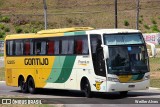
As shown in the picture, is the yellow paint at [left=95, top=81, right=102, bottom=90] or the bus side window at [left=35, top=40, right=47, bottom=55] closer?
the yellow paint at [left=95, top=81, right=102, bottom=90]

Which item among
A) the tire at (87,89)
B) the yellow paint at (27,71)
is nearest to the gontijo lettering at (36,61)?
the yellow paint at (27,71)

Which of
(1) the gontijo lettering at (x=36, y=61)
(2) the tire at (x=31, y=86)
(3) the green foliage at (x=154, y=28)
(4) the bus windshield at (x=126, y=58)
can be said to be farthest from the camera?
(3) the green foliage at (x=154, y=28)

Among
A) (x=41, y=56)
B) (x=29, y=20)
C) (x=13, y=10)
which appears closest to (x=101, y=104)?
(x=41, y=56)

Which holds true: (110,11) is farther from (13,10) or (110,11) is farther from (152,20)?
(13,10)

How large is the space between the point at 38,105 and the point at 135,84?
507cm

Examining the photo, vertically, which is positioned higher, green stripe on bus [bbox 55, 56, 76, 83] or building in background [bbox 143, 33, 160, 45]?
building in background [bbox 143, 33, 160, 45]

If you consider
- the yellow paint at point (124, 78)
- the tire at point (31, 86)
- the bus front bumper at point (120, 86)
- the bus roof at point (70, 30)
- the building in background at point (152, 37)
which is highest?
the building in background at point (152, 37)

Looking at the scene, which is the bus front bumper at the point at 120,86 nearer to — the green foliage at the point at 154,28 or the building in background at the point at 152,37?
the building in background at the point at 152,37

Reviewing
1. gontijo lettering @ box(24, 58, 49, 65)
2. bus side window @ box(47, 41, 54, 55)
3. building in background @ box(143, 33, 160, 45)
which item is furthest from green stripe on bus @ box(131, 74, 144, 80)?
building in background @ box(143, 33, 160, 45)

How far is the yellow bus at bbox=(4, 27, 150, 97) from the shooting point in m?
23.4

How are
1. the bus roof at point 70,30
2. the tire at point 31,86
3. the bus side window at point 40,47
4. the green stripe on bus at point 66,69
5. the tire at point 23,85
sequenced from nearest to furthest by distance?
the bus roof at point 70,30 < the green stripe on bus at point 66,69 < the bus side window at point 40,47 < the tire at point 31,86 < the tire at point 23,85

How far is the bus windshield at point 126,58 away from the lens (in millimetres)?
23328

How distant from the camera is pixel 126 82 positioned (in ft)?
76.2

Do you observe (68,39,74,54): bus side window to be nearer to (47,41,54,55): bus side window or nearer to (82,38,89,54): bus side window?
(82,38,89,54): bus side window
